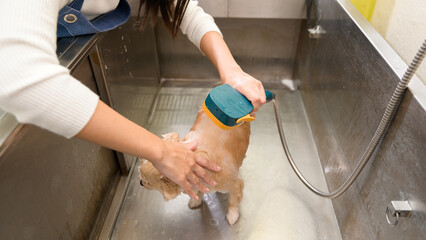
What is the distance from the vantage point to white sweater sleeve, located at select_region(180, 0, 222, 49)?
879 millimetres

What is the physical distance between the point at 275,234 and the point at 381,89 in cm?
60

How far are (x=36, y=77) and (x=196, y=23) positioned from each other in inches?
22.5

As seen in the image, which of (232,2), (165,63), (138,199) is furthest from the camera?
(165,63)

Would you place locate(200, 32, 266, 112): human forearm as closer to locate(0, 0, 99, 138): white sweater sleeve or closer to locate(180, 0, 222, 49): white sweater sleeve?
locate(180, 0, 222, 49): white sweater sleeve

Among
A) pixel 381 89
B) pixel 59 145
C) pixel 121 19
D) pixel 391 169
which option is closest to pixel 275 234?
pixel 391 169

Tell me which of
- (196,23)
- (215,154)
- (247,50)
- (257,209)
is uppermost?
(196,23)

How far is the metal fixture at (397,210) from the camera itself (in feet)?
2.02

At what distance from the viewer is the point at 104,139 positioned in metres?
0.49

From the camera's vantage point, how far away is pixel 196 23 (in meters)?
0.89

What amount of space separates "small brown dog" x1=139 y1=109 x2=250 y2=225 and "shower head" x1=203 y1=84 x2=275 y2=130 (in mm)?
140

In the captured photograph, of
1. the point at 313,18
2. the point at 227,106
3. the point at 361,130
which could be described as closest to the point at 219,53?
the point at 227,106

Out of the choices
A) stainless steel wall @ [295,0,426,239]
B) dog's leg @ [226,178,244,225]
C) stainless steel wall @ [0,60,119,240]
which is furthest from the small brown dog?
stainless steel wall @ [295,0,426,239]

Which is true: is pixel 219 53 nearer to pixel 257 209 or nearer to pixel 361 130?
pixel 361 130

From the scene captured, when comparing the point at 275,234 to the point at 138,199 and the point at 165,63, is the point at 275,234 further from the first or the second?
the point at 165,63
